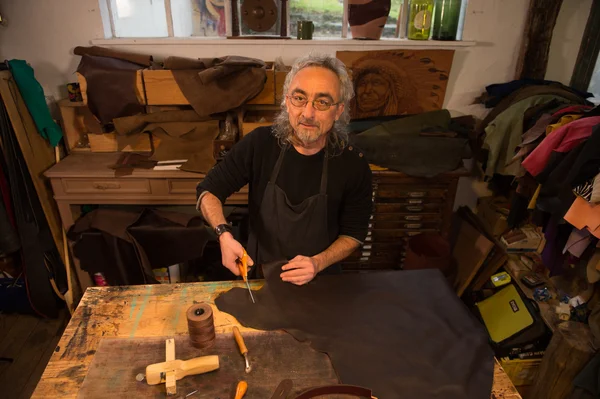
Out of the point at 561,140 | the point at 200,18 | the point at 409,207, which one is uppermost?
the point at 200,18

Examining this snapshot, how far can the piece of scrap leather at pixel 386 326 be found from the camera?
1155 millimetres

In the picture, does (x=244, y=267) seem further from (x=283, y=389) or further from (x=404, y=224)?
(x=404, y=224)

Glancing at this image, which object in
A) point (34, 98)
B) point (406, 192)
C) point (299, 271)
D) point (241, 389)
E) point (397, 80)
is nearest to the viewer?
point (241, 389)

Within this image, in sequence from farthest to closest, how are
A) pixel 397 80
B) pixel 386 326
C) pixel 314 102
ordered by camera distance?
pixel 397 80, pixel 314 102, pixel 386 326

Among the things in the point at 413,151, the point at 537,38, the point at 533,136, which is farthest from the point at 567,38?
the point at 413,151

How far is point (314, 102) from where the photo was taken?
1623 mm

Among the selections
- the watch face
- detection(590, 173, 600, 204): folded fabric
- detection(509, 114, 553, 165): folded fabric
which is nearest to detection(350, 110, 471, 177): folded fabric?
detection(509, 114, 553, 165): folded fabric

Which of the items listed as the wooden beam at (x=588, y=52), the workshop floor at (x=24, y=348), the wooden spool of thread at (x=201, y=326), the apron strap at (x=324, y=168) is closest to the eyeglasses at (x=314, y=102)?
the apron strap at (x=324, y=168)

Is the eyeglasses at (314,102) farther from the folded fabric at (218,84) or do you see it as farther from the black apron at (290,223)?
the folded fabric at (218,84)

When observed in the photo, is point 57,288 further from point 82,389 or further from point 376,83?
point 376,83

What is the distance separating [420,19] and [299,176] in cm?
187

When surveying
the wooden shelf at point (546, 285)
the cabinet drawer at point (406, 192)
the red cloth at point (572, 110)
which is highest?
the red cloth at point (572, 110)

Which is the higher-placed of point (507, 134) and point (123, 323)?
point (507, 134)

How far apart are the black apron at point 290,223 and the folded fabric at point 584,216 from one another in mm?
1120
